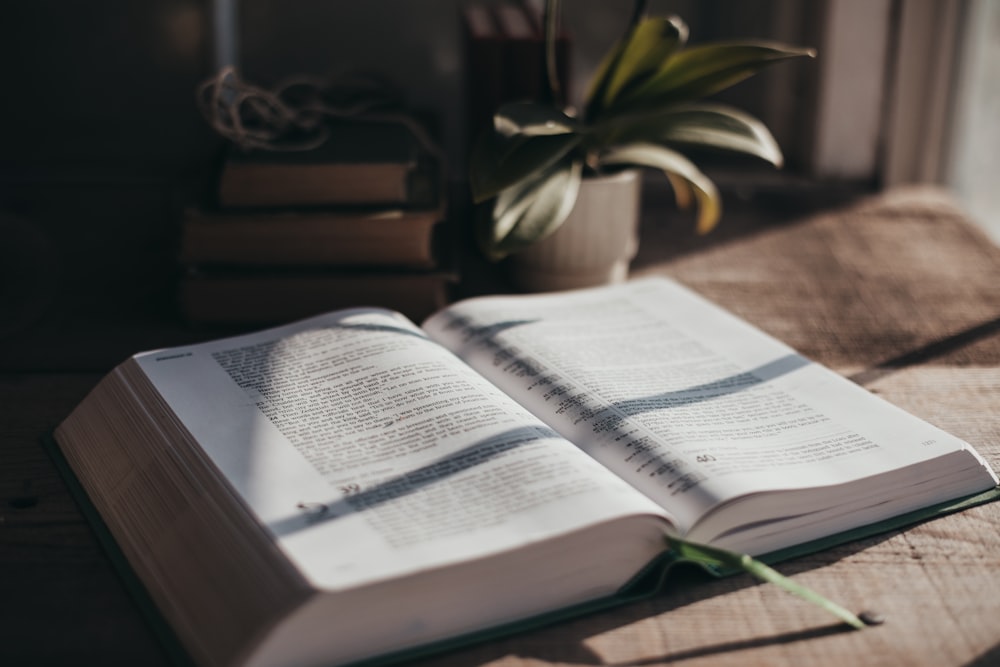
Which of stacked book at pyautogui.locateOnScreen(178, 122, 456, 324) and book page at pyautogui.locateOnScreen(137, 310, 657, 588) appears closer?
book page at pyautogui.locateOnScreen(137, 310, 657, 588)

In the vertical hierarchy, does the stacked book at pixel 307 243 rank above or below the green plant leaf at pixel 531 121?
below

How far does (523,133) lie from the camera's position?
0.79 m

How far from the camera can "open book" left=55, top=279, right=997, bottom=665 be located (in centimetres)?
47

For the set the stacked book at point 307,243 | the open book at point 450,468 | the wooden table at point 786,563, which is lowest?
the wooden table at point 786,563

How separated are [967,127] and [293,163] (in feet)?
2.72

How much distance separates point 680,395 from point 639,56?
34 cm

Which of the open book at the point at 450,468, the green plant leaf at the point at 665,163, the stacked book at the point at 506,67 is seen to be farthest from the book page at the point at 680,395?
the stacked book at the point at 506,67

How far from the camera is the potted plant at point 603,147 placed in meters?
0.80

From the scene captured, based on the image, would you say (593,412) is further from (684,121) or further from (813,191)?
(813,191)

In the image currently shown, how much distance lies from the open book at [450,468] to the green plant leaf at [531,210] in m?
0.06

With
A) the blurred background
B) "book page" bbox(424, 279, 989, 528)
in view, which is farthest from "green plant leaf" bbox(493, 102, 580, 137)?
the blurred background

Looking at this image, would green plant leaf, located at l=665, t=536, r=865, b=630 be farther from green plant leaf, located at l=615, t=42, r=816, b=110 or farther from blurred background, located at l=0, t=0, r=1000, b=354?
blurred background, located at l=0, t=0, r=1000, b=354

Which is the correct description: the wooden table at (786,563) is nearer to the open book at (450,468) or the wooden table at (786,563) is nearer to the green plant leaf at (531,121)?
the open book at (450,468)

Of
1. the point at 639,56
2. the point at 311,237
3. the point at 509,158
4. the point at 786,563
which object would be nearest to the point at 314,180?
the point at 311,237
